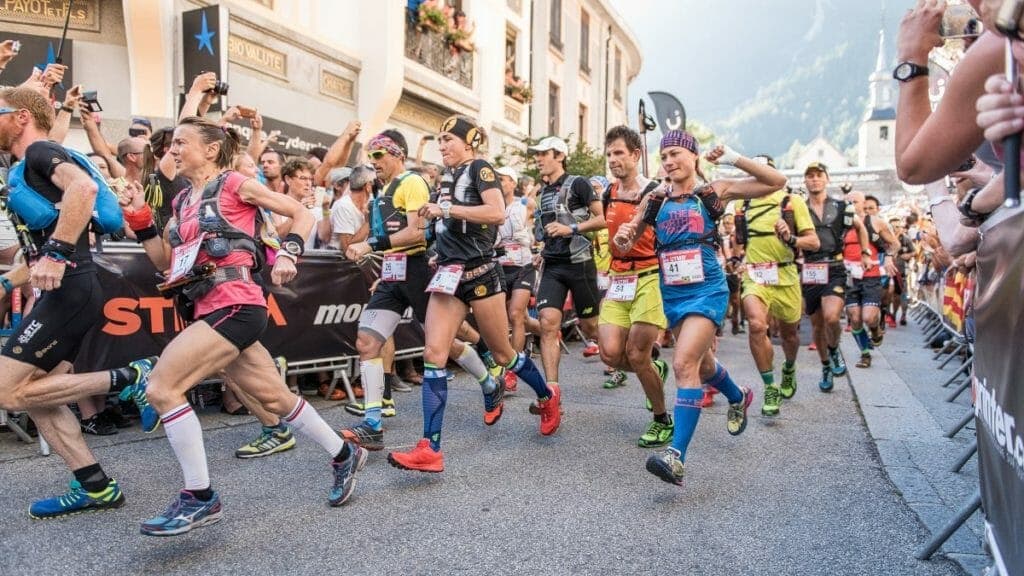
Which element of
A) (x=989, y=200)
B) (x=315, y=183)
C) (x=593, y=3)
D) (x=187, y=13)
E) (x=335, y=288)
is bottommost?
(x=335, y=288)

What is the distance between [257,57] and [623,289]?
32.8 feet

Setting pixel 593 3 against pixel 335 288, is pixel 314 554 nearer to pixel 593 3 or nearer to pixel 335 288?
pixel 335 288

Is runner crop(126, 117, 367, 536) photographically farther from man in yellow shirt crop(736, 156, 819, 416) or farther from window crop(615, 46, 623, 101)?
window crop(615, 46, 623, 101)

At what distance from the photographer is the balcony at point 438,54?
18062 millimetres

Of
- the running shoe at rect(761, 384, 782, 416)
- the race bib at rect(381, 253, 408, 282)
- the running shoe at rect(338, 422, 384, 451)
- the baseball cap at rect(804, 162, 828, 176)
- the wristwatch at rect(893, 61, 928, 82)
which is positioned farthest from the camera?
the baseball cap at rect(804, 162, 828, 176)

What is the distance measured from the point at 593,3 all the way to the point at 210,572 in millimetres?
33007

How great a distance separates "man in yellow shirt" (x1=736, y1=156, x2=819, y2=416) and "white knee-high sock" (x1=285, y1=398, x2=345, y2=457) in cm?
418

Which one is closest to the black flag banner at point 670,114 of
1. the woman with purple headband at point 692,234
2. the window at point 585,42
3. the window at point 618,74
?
the woman with purple headband at point 692,234

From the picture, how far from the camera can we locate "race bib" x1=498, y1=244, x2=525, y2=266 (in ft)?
28.8

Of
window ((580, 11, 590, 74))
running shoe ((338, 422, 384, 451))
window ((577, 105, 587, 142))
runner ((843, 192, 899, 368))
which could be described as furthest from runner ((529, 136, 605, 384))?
window ((580, 11, 590, 74))

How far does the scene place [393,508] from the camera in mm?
4043

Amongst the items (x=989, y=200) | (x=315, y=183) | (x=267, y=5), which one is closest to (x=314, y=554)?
(x=989, y=200)

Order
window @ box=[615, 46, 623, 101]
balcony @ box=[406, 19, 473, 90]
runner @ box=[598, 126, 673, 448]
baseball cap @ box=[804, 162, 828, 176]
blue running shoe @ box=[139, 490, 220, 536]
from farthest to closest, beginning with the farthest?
window @ box=[615, 46, 623, 101]
balcony @ box=[406, 19, 473, 90]
baseball cap @ box=[804, 162, 828, 176]
runner @ box=[598, 126, 673, 448]
blue running shoe @ box=[139, 490, 220, 536]

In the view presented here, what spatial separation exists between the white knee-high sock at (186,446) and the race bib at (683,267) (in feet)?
9.66
